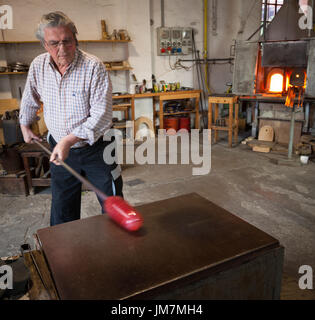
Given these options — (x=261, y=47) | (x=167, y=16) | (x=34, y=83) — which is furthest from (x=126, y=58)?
(x=34, y=83)

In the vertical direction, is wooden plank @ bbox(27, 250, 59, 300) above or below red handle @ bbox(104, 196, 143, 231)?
below

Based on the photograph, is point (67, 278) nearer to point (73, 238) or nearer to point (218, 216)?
point (73, 238)

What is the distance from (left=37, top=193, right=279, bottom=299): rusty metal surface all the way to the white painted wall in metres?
4.73

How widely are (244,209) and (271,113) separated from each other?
2705 millimetres

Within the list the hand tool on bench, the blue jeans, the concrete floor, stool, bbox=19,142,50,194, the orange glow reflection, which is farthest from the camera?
the orange glow reflection

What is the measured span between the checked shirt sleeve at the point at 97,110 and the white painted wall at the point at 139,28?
4062 millimetres

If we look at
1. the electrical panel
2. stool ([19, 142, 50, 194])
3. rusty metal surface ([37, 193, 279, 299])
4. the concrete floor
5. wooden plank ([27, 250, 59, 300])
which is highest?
the electrical panel

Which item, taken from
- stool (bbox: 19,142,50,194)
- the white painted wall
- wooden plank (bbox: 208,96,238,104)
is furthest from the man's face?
the white painted wall

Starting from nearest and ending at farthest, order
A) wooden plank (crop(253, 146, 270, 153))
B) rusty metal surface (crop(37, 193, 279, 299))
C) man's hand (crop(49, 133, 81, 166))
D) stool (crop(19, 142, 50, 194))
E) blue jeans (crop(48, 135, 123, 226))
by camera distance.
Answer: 1. rusty metal surface (crop(37, 193, 279, 299))
2. man's hand (crop(49, 133, 81, 166))
3. blue jeans (crop(48, 135, 123, 226))
4. stool (crop(19, 142, 50, 194))
5. wooden plank (crop(253, 146, 270, 153))

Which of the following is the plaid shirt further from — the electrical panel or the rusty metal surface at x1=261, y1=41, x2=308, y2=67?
the electrical panel

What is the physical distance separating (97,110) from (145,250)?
894 millimetres

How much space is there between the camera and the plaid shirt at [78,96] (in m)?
1.68

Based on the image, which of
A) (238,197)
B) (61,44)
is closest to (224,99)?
(238,197)

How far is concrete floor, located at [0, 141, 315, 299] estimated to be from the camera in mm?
2541
